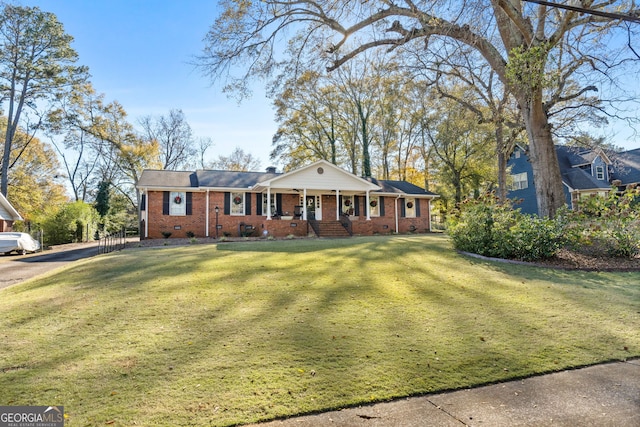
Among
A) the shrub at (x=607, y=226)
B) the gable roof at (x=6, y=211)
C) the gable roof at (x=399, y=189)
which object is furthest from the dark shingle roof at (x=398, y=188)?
the gable roof at (x=6, y=211)

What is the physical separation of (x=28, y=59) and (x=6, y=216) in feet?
35.7

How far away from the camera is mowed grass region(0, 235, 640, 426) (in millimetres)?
2648

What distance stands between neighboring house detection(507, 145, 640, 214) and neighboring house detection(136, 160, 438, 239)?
13301mm

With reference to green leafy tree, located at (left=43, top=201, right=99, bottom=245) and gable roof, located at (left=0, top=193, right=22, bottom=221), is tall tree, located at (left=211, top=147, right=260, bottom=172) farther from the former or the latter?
gable roof, located at (left=0, top=193, right=22, bottom=221)

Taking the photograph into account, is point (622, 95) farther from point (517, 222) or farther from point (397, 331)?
point (397, 331)

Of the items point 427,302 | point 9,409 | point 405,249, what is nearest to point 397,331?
point 427,302

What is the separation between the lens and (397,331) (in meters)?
4.02

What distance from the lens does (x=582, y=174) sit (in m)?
25.7

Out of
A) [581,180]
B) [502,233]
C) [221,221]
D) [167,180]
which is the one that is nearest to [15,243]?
[167,180]

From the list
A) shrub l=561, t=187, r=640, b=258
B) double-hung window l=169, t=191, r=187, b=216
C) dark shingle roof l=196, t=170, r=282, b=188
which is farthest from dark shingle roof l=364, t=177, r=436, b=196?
shrub l=561, t=187, r=640, b=258

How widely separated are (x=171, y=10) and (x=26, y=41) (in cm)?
2061

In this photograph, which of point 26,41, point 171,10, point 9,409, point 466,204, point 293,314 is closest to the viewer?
point 9,409

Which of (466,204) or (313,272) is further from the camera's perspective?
(466,204)

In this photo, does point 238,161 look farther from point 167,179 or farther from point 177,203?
point 177,203
